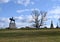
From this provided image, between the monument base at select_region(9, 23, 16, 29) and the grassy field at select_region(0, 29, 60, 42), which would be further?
the monument base at select_region(9, 23, 16, 29)

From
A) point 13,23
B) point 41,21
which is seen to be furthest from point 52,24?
point 13,23

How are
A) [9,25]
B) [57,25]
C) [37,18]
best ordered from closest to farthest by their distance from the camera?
1. [9,25]
2. [57,25]
3. [37,18]

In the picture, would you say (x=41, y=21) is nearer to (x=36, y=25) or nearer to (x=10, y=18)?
(x=36, y=25)

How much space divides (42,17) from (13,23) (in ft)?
72.4

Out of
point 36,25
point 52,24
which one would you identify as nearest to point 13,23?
point 36,25

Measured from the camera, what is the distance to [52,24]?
101688mm

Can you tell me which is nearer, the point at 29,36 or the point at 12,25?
the point at 29,36

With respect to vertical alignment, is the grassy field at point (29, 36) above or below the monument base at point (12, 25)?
below

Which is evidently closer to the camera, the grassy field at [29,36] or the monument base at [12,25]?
the grassy field at [29,36]

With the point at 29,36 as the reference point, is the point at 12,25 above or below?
above

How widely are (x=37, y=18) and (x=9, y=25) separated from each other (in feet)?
72.5

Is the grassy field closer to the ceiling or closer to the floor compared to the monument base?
closer to the floor

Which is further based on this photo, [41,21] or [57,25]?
[41,21]

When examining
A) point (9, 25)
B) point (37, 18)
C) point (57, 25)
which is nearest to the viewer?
point (9, 25)
